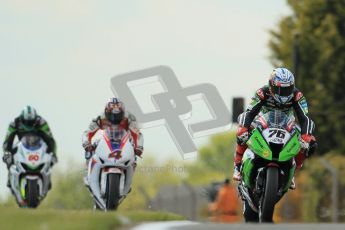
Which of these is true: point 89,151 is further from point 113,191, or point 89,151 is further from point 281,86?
point 281,86

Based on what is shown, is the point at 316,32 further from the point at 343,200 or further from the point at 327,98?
the point at 343,200

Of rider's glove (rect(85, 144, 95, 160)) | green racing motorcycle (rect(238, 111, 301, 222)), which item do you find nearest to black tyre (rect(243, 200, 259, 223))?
green racing motorcycle (rect(238, 111, 301, 222))

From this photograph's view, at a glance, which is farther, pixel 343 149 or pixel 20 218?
pixel 343 149

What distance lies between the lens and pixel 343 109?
59.9 meters

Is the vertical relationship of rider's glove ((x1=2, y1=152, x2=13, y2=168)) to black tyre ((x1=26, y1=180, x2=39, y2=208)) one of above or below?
above

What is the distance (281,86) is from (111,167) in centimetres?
405

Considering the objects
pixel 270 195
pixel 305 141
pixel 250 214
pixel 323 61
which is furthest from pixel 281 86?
pixel 323 61

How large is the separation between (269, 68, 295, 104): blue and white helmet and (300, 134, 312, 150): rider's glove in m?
0.49

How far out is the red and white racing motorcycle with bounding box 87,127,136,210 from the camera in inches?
783

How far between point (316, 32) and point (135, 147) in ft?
133

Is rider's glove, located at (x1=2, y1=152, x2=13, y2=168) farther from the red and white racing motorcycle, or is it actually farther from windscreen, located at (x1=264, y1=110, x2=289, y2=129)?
windscreen, located at (x1=264, y1=110, x2=289, y2=129)

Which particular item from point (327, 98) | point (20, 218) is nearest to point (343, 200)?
point (20, 218)

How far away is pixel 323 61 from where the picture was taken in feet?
198

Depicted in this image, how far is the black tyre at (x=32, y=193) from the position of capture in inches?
893
